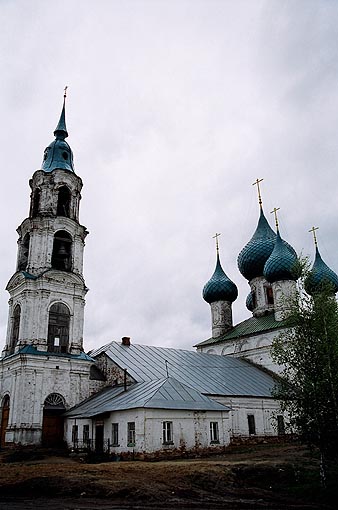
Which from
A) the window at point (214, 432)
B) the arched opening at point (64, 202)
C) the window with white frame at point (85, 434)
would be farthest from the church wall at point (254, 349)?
the arched opening at point (64, 202)

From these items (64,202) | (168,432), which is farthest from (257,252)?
(168,432)

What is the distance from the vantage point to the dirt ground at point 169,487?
11195 mm

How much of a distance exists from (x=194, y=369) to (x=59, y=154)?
16460 millimetres

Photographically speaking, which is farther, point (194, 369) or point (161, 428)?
point (194, 369)

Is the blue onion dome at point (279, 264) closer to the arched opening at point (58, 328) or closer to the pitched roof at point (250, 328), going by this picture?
the pitched roof at point (250, 328)

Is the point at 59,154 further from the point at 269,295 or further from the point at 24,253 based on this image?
the point at 269,295

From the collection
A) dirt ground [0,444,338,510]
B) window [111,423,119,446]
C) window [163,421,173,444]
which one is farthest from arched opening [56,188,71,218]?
dirt ground [0,444,338,510]

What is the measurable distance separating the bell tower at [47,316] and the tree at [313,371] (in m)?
15.9

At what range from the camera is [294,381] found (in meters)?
13.8

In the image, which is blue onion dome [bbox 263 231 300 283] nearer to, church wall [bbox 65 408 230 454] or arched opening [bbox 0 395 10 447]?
church wall [bbox 65 408 230 454]

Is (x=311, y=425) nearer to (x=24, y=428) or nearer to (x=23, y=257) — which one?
(x=24, y=428)

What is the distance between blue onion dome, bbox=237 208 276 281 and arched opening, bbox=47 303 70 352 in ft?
58.2

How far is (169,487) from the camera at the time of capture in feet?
41.8

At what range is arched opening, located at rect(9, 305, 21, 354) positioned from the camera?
28.6m
